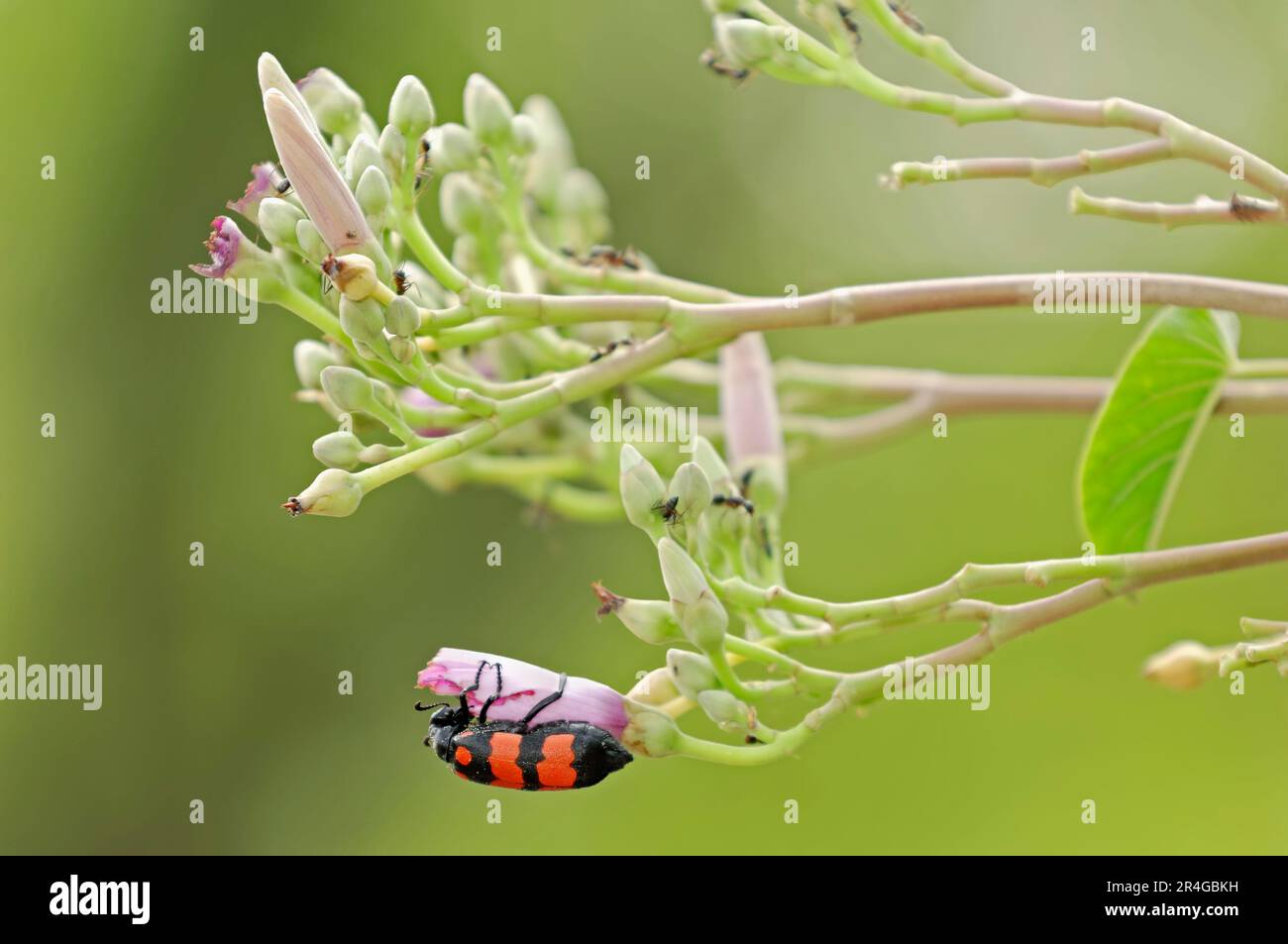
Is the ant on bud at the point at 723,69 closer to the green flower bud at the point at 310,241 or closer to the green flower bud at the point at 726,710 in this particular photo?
the green flower bud at the point at 310,241

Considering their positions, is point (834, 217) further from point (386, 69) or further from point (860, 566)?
point (386, 69)

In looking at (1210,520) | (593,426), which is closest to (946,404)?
(593,426)

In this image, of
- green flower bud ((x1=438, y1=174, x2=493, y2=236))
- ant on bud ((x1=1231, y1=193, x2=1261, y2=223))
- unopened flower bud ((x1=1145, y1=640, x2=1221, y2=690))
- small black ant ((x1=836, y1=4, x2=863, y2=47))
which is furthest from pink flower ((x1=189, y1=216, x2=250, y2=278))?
unopened flower bud ((x1=1145, y1=640, x2=1221, y2=690))

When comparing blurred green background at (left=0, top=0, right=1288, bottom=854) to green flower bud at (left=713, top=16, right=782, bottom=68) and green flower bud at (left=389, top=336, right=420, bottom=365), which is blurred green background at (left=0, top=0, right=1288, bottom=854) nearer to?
green flower bud at (left=713, top=16, right=782, bottom=68)

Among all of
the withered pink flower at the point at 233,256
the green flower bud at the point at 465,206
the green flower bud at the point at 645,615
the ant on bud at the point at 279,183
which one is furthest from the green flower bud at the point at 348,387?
the green flower bud at the point at 465,206

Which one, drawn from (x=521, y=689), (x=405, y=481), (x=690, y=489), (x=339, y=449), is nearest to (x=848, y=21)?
(x=690, y=489)
